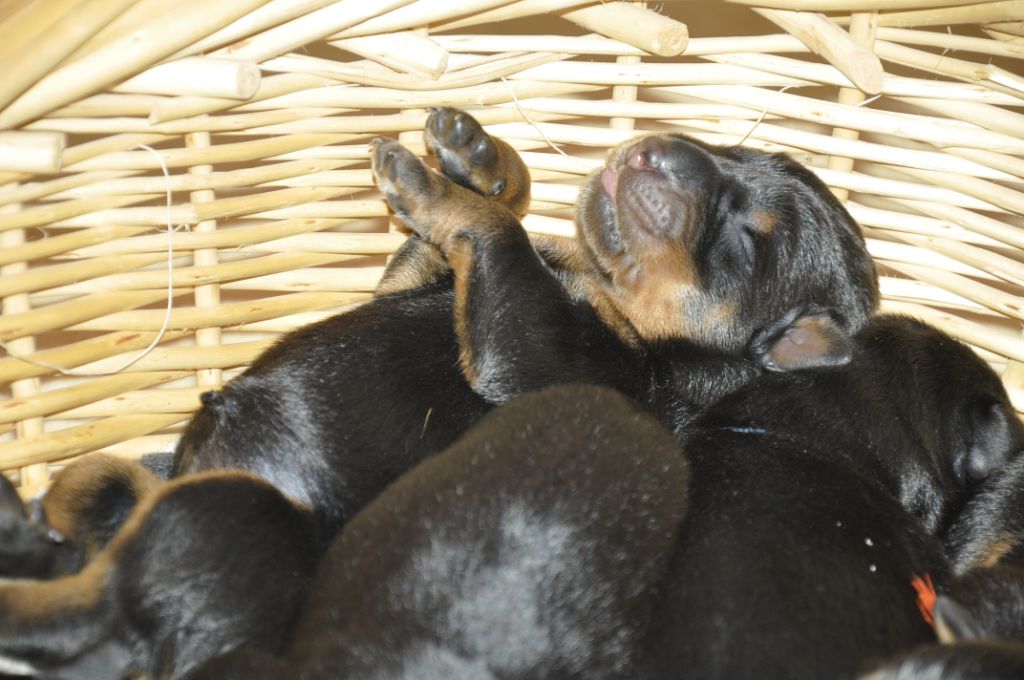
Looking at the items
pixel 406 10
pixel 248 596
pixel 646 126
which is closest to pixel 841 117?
pixel 646 126

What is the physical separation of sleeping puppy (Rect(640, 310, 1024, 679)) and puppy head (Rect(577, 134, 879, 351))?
10 centimetres

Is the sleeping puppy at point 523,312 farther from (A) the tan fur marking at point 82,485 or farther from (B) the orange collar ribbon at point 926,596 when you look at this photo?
(B) the orange collar ribbon at point 926,596

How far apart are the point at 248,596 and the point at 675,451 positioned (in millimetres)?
959

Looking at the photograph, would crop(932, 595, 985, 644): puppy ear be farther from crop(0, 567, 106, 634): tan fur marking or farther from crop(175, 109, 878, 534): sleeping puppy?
crop(0, 567, 106, 634): tan fur marking

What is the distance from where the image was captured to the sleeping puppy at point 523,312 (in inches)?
104

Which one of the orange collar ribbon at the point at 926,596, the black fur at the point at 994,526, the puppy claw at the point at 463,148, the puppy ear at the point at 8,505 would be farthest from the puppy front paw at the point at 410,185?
the black fur at the point at 994,526

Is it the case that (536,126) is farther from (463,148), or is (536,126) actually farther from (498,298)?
(498,298)

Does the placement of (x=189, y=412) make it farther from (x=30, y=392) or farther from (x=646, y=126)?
(x=646, y=126)

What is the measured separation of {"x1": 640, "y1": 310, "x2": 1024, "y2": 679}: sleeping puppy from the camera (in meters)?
2.08

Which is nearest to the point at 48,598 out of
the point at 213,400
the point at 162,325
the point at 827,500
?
the point at 213,400

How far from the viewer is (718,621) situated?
211 centimetres

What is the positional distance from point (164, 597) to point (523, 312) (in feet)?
3.56

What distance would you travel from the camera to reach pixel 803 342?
276 cm

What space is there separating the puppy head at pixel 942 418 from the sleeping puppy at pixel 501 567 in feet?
2.84
